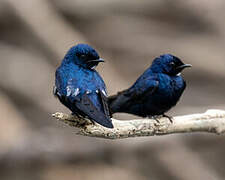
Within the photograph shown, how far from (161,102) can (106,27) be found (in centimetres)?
584

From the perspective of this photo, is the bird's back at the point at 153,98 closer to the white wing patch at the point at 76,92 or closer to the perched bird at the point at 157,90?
the perched bird at the point at 157,90

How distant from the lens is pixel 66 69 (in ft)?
15.2

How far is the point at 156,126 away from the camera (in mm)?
4965

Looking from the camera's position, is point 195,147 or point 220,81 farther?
point 220,81

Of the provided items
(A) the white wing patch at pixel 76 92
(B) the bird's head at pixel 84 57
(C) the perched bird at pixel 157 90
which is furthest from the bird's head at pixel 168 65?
(A) the white wing patch at pixel 76 92

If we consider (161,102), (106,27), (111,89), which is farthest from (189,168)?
(161,102)

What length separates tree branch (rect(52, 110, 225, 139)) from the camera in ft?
14.7

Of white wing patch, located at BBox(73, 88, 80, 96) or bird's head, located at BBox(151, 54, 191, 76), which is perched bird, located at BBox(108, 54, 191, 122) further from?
white wing patch, located at BBox(73, 88, 80, 96)

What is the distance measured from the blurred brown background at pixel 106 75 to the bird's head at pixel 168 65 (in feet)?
11.5

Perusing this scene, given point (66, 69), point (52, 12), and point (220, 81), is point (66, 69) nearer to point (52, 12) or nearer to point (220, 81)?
point (52, 12)

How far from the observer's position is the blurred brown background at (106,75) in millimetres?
9289

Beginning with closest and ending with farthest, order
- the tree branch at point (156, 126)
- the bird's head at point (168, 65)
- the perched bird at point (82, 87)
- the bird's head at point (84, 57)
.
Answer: the perched bird at point (82, 87) → the tree branch at point (156, 126) → the bird's head at point (84, 57) → the bird's head at point (168, 65)

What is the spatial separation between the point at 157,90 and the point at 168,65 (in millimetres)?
256

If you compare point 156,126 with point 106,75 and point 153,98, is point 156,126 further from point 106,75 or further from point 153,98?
point 106,75
